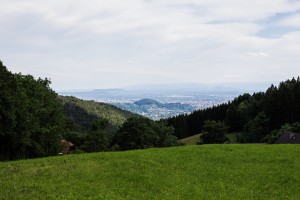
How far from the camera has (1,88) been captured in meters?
41.6

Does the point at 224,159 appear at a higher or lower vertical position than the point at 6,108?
lower

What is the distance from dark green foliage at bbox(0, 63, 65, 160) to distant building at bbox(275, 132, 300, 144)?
48688 mm

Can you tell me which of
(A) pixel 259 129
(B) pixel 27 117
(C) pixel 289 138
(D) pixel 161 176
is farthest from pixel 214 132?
(D) pixel 161 176

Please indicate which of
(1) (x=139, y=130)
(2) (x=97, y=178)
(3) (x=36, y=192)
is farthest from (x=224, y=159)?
(1) (x=139, y=130)

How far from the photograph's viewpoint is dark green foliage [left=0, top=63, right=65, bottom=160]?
139 feet

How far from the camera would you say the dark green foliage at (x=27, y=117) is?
42.4 meters

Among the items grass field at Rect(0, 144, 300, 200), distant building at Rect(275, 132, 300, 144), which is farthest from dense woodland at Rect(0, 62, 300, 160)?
grass field at Rect(0, 144, 300, 200)

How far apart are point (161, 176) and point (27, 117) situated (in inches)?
1161

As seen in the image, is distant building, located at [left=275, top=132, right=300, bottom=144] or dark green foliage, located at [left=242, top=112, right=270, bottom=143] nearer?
distant building, located at [left=275, top=132, right=300, bottom=144]

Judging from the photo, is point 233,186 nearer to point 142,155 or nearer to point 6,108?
point 142,155

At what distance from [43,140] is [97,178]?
36.5 meters

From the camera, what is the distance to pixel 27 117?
149 ft

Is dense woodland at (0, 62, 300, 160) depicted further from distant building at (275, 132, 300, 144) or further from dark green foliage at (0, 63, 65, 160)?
distant building at (275, 132, 300, 144)

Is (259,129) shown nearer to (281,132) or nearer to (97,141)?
(281,132)
